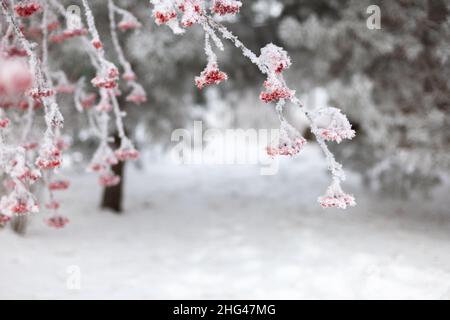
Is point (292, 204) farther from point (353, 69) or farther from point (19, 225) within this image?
point (19, 225)

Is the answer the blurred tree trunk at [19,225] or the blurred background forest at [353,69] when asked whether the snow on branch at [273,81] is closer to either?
the blurred background forest at [353,69]

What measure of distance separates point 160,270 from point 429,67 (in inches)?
175

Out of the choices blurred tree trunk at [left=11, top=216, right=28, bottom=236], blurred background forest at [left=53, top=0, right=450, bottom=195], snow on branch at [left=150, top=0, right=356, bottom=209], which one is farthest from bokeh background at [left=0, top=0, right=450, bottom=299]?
snow on branch at [left=150, top=0, right=356, bottom=209]

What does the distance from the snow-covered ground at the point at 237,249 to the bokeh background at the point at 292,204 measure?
0.10 ft

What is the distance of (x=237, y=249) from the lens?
7.21 meters

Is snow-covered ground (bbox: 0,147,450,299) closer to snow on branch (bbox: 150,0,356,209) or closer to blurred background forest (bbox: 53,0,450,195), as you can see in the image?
blurred background forest (bbox: 53,0,450,195)

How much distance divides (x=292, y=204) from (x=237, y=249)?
3.12m

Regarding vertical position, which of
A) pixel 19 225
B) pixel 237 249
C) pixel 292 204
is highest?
pixel 292 204

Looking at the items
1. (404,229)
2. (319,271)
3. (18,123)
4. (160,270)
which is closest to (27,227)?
(18,123)

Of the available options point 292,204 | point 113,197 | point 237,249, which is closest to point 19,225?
point 113,197

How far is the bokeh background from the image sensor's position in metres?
5.82

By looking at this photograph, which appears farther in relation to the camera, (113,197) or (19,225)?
(113,197)

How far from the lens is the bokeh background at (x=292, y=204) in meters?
5.82

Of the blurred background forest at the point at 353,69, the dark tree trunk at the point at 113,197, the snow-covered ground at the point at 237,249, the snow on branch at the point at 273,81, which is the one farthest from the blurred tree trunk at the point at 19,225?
the snow on branch at the point at 273,81
